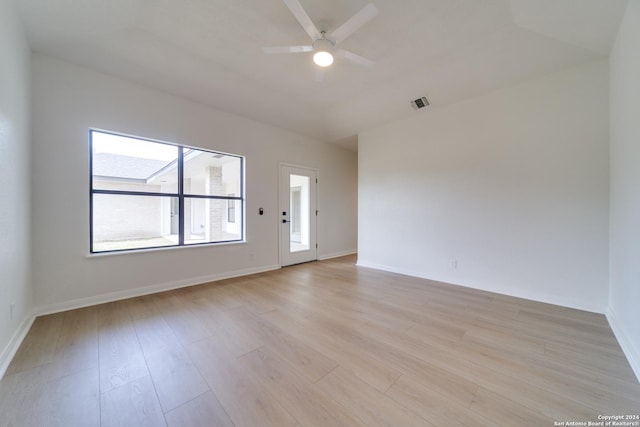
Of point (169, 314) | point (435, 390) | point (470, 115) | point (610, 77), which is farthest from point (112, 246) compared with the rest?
point (610, 77)

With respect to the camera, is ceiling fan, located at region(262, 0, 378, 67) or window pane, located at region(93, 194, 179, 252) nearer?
ceiling fan, located at region(262, 0, 378, 67)

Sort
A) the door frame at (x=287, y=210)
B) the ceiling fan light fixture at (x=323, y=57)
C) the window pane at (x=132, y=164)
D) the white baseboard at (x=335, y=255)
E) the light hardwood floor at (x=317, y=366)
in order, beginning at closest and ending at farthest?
the light hardwood floor at (x=317, y=366)
the ceiling fan light fixture at (x=323, y=57)
the window pane at (x=132, y=164)
the door frame at (x=287, y=210)
the white baseboard at (x=335, y=255)

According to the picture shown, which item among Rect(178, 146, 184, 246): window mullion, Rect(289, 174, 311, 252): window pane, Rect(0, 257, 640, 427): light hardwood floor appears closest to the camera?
Rect(0, 257, 640, 427): light hardwood floor

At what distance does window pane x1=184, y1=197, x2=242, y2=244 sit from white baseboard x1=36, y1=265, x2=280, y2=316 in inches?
24.1

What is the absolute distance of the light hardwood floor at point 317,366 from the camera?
4.58 ft

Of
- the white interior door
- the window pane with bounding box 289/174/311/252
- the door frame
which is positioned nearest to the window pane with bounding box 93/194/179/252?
the door frame

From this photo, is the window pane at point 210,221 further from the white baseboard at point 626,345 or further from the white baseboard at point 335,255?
the white baseboard at point 626,345

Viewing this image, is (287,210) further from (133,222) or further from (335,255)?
(133,222)

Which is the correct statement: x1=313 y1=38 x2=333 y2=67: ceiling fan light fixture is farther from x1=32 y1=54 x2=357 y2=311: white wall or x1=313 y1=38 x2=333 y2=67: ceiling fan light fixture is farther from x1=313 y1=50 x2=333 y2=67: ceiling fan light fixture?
x1=32 y1=54 x2=357 y2=311: white wall

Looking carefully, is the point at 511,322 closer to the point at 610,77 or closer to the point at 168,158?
the point at 610,77

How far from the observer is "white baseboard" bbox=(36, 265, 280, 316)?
2.73 metres

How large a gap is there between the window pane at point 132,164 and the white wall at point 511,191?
12.5ft

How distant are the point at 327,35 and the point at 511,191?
3138 mm

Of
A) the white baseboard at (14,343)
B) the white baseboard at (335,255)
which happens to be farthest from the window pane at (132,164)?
the white baseboard at (335,255)
